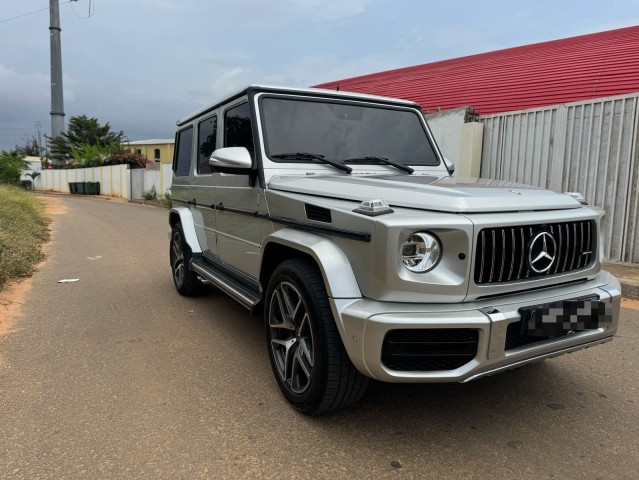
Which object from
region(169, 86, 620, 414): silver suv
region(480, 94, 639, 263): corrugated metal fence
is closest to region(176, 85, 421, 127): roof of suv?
region(169, 86, 620, 414): silver suv

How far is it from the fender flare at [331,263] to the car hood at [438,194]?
0.92ft

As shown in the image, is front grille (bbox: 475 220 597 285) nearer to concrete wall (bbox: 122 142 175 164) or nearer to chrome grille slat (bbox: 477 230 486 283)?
chrome grille slat (bbox: 477 230 486 283)

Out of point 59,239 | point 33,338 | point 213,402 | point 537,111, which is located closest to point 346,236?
point 213,402

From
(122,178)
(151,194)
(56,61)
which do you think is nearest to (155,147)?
(56,61)

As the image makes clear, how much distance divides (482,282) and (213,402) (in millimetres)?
1796

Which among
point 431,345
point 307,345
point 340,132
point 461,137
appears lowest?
point 307,345

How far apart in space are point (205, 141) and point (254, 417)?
2.90 meters

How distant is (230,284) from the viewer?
393 centimetres

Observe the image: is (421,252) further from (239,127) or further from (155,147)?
(155,147)

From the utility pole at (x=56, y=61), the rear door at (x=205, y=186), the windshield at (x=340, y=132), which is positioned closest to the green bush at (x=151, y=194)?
the utility pole at (x=56, y=61)

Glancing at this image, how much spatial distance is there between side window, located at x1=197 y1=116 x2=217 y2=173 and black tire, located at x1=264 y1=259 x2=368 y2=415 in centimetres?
204

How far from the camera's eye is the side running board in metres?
3.50

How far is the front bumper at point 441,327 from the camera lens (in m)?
2.21

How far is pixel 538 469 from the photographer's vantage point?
7.74 feet
